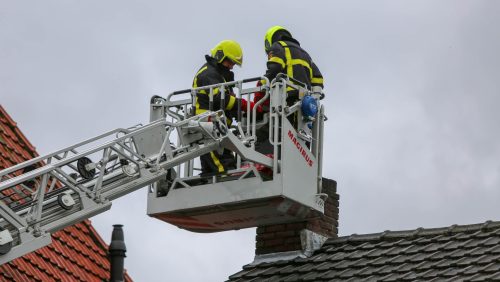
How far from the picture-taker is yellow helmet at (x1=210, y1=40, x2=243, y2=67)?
15.7 m

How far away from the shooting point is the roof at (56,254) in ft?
48.9

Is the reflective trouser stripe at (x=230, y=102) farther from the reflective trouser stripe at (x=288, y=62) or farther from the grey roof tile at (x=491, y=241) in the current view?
the grey roof tile at (x=491, y=241)

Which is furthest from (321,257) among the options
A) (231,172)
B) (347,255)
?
(231,172)

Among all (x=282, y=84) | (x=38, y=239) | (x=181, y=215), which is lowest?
(x=38, y=239)

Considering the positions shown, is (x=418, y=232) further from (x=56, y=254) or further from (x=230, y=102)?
(x=56, y=254)

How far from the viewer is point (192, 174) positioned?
1552 cm

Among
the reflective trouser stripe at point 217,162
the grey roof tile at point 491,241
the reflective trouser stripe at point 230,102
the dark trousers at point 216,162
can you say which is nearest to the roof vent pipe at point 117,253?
the dark trousers at point 216,162

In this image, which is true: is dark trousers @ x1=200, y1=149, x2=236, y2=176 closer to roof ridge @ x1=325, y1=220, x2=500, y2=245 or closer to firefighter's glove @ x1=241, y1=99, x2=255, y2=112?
firefighter's glove @ x1=241, y1=99, x2=255, y2=112

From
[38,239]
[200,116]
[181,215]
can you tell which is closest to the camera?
[38,239]

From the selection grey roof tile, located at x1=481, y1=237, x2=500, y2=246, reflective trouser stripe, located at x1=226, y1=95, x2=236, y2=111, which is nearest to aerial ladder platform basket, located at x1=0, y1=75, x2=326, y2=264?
reflective trouser stripe, located at x1=226, y1=95, x2=236, y2=111

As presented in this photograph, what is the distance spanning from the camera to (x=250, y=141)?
48.9 ft

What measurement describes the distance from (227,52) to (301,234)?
2.22 m

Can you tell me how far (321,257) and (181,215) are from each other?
1.63 metres

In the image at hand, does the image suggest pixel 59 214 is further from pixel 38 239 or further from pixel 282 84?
pixel 282 84
